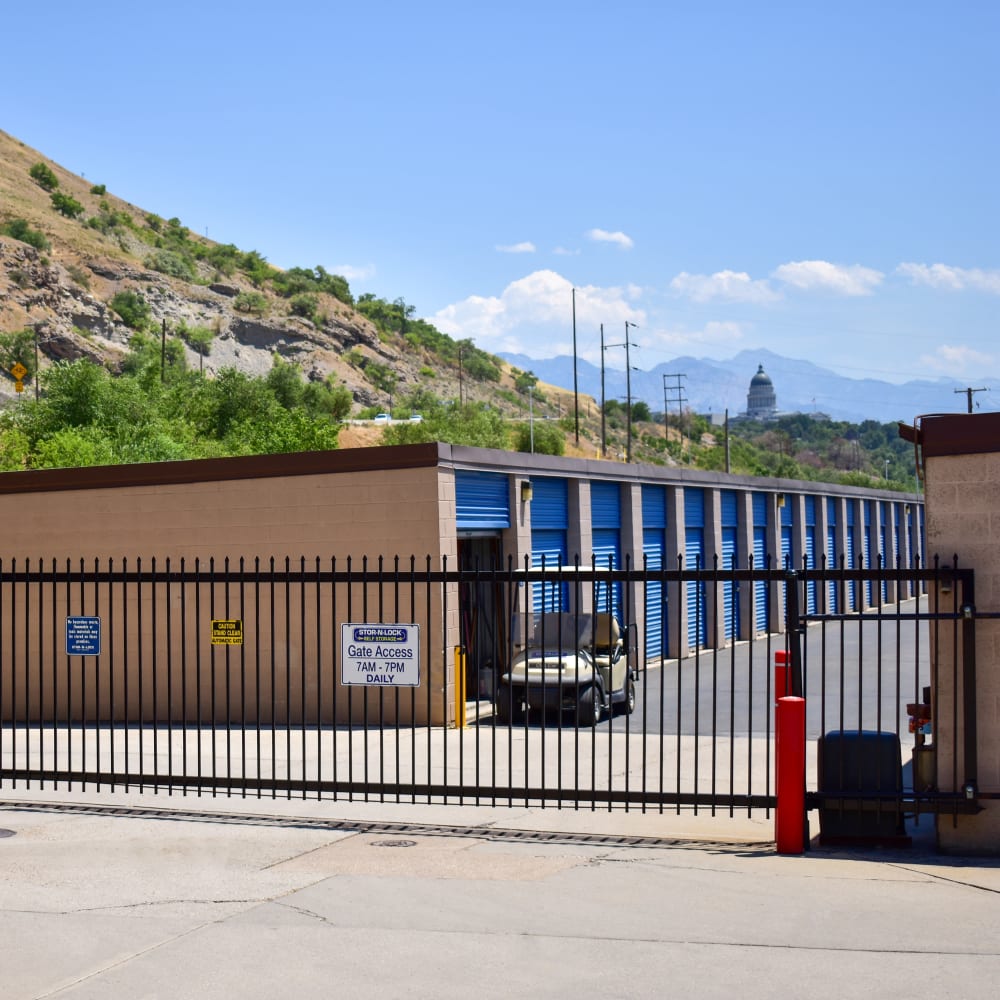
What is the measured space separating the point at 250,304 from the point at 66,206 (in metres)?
25.5

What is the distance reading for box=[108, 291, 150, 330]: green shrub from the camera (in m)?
103

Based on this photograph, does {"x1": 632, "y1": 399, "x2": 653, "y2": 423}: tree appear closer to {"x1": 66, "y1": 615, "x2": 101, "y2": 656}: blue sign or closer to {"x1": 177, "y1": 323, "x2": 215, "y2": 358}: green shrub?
{"x1": 177, "y1": 323, "x2": 215, "y2": 358}: green shrub

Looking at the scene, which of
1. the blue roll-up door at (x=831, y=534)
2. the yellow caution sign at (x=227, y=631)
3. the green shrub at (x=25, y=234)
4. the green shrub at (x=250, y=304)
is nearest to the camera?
the yellow caution sign at (x=227, y=631)

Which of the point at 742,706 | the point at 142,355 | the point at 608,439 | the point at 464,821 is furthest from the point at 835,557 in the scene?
the point at 608,439

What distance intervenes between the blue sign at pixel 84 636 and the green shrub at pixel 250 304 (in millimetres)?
107437

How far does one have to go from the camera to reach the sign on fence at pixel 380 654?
11.8 m

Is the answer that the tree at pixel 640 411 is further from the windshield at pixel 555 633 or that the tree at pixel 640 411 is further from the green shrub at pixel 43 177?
the windshield at pixel 555 633

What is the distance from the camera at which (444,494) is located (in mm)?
19719

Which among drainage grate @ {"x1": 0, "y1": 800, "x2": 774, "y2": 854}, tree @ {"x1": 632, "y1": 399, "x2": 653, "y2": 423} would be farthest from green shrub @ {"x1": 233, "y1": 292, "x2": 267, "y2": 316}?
drainage grate @ {"x1": 0, "y1": 800, "x2": 774, "y2": 854}

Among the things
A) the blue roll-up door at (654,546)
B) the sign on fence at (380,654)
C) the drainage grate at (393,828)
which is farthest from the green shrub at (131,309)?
the sign on fence at (380,654)

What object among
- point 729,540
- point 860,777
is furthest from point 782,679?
point 729,540

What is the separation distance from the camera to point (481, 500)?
72.1ft

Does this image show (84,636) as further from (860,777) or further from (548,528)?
(548,528)

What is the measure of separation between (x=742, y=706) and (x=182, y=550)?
32.1 ft
